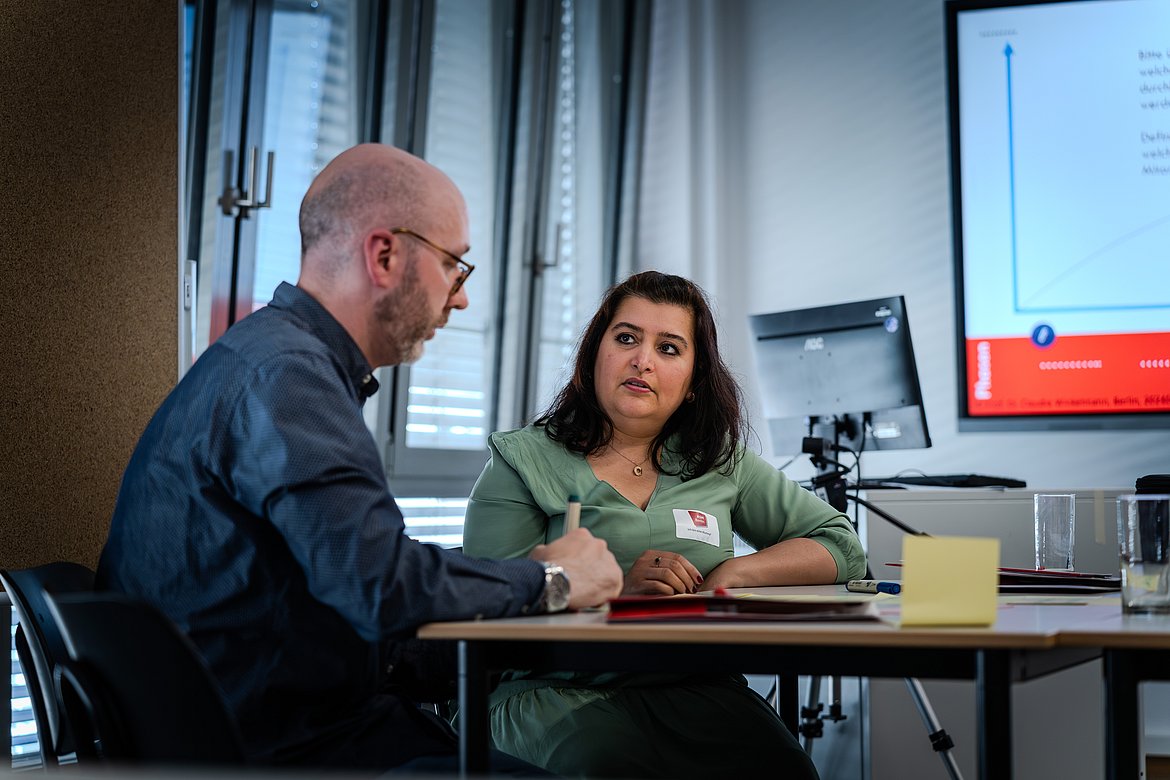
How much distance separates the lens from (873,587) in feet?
6.05

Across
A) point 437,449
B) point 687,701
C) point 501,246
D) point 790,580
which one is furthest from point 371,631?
point 501,246

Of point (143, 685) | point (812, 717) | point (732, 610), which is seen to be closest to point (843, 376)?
point (812, 717)

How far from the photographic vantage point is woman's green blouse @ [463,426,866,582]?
6.86 ft

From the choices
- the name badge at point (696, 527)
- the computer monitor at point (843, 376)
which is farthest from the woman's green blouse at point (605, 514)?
the computer monitor at point (843, 376)

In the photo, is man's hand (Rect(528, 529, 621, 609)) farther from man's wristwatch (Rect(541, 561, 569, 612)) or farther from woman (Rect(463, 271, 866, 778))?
woman (Rect(463, 271, 866, 778))

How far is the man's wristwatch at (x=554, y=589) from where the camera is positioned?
1.44 meters

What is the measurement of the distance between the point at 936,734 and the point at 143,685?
2.07 meters

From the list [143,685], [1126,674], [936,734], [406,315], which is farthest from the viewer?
[936,734]

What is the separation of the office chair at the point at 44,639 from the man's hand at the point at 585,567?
2.04 feet

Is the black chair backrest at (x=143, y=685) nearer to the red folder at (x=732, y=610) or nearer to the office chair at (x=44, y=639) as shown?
the office chair at (x=44, y=639)

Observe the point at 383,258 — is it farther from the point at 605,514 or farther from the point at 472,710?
the point at 605,514

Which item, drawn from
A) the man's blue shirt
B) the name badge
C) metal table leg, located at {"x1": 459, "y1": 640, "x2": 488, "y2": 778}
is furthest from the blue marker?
metal table leg, located at {"x1": 459, "y1": 640, "x2": 488, "y2": 778}

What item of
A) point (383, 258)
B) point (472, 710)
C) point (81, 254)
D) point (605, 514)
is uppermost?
point (81, 254)

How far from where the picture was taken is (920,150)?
15.4 ft
